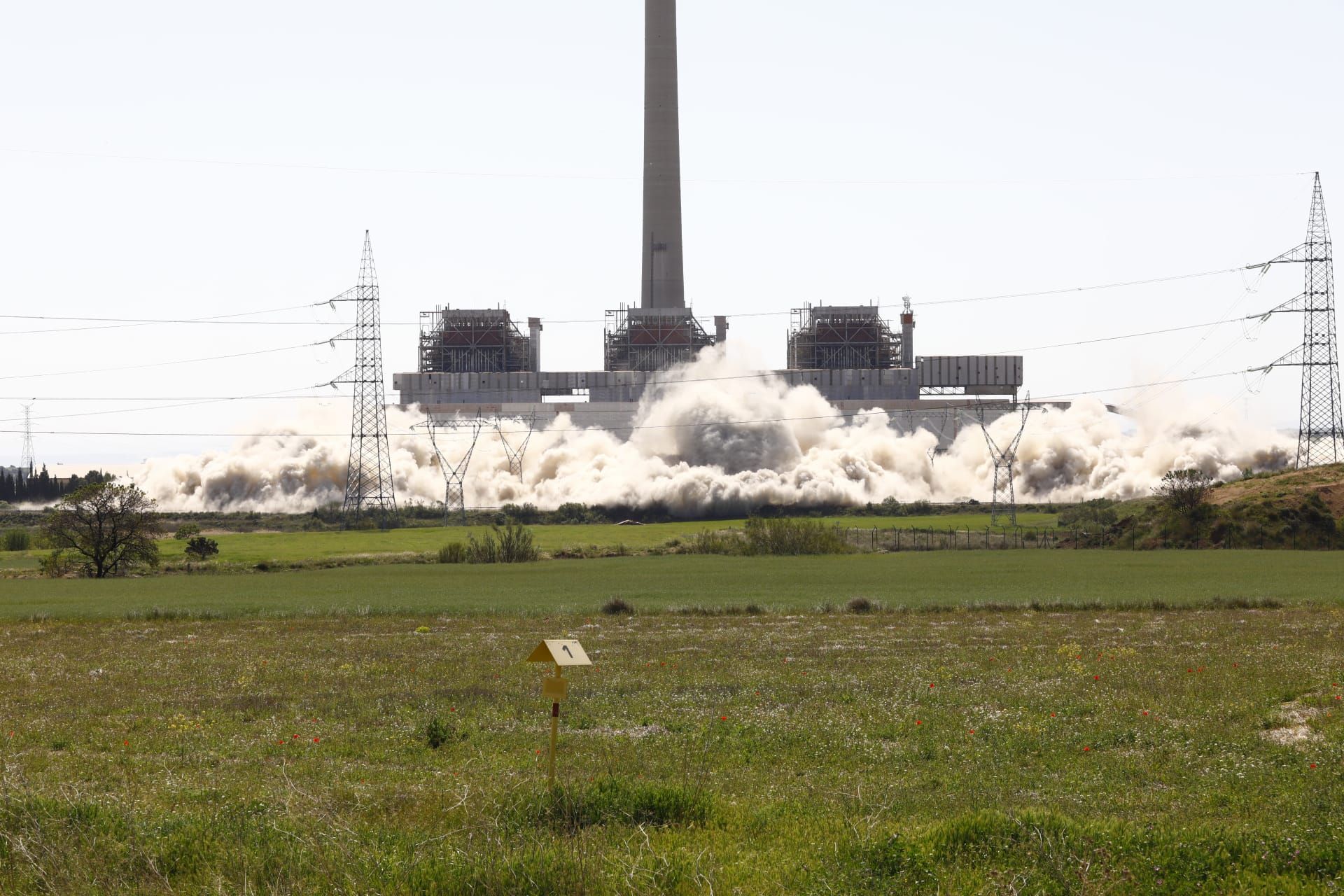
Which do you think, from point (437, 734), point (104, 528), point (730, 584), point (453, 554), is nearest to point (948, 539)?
point (453, 554)

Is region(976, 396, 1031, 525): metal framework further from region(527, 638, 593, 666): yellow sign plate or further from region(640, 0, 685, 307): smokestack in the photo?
region(527, 638, 593, 666): yellow sign plate

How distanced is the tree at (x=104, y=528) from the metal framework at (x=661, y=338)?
7935 cm

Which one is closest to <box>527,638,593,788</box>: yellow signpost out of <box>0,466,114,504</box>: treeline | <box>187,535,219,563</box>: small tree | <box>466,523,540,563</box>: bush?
<box>466,523,540,563</box>: bush

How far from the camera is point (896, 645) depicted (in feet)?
86.0

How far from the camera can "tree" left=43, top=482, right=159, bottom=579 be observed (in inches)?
2404

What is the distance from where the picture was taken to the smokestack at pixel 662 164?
119625 mm

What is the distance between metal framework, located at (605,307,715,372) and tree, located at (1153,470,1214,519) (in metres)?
67.1

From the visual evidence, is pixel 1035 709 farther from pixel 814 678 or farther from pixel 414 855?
pixel 414 855

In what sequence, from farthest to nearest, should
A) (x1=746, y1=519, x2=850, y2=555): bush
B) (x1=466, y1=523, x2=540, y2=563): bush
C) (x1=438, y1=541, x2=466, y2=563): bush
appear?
(x1=746, y1=519, x2=850, y2=555): bush → (x1=466, y1=523, x2=540, y2=563): bush → (x1=438, y1=541, x2=466, y2=563): bush

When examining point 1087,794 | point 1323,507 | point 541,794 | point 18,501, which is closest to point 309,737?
point 541,794

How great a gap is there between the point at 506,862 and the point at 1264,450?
122 meters

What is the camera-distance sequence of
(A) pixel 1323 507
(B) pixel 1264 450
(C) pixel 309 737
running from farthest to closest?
(B) pixel 1264 450 < (A) pixel 1323 507 < (C) pixel 309 737

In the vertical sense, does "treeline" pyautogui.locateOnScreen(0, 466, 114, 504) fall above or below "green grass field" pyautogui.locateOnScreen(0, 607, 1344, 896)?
above

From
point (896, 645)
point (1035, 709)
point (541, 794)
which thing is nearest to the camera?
point (541, 794)
